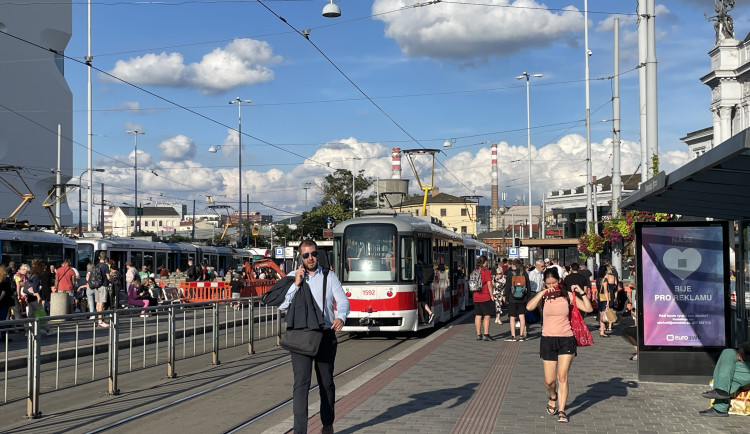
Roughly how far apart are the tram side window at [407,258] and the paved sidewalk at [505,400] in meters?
4.11

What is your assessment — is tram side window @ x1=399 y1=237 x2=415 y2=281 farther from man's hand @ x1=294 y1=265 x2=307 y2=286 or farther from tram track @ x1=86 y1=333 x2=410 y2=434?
man's hand @ x1=294 y1=265 x2=307 y2=286

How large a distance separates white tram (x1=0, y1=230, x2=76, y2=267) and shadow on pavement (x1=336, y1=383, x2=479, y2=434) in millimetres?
21965

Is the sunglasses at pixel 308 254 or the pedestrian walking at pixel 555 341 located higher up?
the sunglasses at pixel 308 254

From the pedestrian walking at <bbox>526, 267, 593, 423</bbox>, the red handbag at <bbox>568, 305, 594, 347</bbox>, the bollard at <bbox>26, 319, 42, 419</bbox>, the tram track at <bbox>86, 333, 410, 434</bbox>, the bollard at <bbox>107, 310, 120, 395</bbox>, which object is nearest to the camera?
the tram track at <bbox>86, 333, 410, 434</bbox>

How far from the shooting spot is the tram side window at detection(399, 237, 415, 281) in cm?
1964

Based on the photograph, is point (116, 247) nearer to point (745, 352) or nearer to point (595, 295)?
point (595, 295)

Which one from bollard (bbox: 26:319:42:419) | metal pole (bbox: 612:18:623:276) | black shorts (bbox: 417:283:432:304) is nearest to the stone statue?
metal pole (bbox: 612:18:623:276)

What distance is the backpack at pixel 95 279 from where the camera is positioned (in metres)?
22.4

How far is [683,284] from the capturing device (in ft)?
39.8

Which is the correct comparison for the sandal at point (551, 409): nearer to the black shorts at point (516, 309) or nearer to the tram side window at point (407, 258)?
the black shorts at point (516, 309)

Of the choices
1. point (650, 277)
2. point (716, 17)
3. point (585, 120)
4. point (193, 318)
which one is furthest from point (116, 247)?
point (716, 17)


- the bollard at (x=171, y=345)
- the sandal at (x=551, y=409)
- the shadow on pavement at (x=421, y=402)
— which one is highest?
the bollard at (x=171, y=345)

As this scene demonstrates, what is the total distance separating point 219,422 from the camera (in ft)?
31.1

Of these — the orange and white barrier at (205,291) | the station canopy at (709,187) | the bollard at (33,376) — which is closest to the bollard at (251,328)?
the bollard at (33,376)
